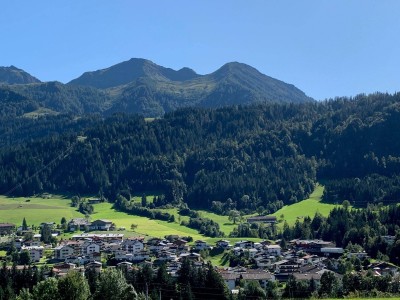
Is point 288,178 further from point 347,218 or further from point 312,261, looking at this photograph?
point 312,261

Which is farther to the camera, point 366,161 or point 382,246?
point 366,161

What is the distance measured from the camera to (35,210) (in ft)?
549

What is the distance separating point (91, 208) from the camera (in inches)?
6791

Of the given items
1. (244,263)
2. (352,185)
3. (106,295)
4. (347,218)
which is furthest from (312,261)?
(352,185)

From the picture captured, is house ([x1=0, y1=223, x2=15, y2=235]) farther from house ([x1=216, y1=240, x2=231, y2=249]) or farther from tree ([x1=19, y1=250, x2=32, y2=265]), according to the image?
house ([x1=216, y1=240, x2=231, y2=249])

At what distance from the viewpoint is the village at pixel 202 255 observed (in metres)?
91.2

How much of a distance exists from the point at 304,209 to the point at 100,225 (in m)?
55.5

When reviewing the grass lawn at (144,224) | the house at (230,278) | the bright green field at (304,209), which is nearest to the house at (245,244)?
the grass lawn at (144,224)

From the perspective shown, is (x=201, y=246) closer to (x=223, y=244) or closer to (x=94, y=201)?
(x=223, y=244)

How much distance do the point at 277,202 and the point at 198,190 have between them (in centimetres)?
3036

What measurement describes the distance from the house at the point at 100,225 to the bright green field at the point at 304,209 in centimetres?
4480

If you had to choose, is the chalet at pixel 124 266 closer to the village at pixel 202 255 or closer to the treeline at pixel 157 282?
the village at pixel 202 255

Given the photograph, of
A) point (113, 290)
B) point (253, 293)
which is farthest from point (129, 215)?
point (113, 290)

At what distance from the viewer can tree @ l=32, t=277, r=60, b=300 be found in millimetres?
48594
